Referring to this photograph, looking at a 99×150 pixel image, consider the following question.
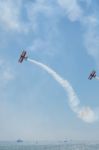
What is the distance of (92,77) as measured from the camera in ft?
375

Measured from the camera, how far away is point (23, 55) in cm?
10375

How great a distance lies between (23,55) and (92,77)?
103 ft

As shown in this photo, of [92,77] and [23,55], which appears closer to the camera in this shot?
[23,55]
